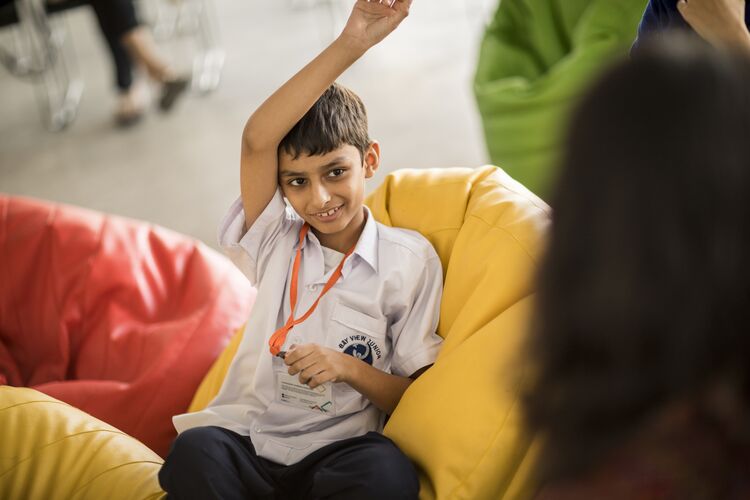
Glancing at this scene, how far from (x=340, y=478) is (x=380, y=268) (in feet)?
1.41

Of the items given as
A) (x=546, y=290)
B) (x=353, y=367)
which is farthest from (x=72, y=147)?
(x=546, y=290)

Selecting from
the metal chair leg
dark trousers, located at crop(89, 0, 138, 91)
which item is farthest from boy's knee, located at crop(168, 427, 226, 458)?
the metal chair leg

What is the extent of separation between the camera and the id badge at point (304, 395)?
1750 mm

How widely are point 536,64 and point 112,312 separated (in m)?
1.69

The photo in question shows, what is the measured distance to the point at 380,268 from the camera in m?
1.81

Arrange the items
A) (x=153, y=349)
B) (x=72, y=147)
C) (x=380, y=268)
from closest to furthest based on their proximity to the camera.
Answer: (x=380, y=268) < (x=153, y=349) < (x=72, y=147)

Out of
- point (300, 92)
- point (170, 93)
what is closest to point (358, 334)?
point (300, 92)

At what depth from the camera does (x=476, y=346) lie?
64.4 inches

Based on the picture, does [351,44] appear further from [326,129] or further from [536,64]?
[536,64]

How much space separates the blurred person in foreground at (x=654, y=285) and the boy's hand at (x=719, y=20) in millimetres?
868

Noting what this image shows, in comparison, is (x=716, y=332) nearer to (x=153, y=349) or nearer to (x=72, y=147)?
(x=153, y=349)

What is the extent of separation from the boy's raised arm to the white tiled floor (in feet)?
6.60

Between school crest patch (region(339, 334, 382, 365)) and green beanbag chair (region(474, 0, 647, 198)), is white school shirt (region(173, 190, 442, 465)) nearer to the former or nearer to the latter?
school crest patch (region(339, 334, 382, 365))

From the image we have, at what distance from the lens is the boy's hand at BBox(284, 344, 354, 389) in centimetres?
165
